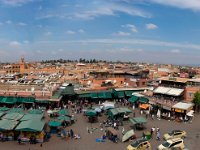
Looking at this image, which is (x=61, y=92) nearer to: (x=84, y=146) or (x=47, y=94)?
(x=47, y=94)

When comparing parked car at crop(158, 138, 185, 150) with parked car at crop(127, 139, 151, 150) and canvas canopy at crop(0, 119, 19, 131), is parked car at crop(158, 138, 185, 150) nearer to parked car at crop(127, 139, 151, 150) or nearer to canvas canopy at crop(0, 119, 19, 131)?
parked car at crop(127, 139, 151, 150)

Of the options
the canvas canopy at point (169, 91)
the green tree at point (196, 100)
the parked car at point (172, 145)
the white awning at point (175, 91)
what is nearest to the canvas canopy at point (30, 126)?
the parked car at point (172, 145)

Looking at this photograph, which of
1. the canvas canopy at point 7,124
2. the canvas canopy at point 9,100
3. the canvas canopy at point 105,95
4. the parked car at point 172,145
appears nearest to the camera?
→ the parked car at point 172,145

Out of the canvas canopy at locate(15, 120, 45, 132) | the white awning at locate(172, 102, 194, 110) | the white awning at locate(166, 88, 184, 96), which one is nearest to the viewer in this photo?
the canvas canopy at locate(15, 120, 45, 132)

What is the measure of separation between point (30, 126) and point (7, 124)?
8.16ft

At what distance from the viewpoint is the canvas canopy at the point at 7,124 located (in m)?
24.4

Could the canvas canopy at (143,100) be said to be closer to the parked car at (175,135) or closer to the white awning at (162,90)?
the white awning at (162,90)

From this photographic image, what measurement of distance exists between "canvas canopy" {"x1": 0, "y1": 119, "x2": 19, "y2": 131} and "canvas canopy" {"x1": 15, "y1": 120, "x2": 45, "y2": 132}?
1.98 feet

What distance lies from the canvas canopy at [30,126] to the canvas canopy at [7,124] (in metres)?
0.60

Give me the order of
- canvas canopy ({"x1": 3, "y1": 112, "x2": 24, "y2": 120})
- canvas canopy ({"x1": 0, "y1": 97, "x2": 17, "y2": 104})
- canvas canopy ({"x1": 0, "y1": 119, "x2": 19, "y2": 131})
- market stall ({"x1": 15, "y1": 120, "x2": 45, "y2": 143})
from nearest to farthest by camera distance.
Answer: market stall ({"x1": 15, "y1": 120, "x2": 45, "y2": 143}) → canvas canopy ({"x1": 0, "y1": 119, "x2": 19, "y2": 131}) → canvas canopy ({"x1": 3, "y1": 112, "x2": 24, "y2": 120}) → canvas canopy ({"x1": 0, "y1": 97, "x2": 17, "y2": 104})

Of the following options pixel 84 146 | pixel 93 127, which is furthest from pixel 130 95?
pixel 84 146

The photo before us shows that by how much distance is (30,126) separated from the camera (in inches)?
955

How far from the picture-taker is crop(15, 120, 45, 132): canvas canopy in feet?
78.5

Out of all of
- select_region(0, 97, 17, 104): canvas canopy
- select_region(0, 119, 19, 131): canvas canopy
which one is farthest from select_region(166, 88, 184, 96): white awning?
select_region(0, 97, 17, 104): canvas canopy
